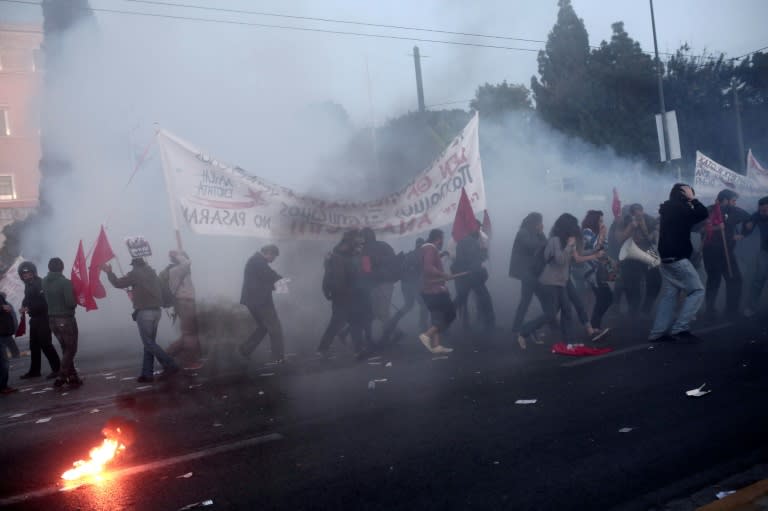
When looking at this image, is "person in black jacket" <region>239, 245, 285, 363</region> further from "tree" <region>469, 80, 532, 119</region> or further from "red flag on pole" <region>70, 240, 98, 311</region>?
"tree" <region>469, 80, 532, 119</region>

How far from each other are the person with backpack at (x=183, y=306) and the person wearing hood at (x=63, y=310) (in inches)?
42.8

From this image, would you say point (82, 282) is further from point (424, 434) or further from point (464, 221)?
point (424, 434)

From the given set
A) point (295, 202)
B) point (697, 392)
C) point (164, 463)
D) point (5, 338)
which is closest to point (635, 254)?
point (697, 392)

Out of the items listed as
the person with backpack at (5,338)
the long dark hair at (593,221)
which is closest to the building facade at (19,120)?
the person with backpack at (5,338)

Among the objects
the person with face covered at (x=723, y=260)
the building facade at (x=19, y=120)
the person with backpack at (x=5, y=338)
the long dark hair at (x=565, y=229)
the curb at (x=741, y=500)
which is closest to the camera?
the curb at (x=741, y=500)

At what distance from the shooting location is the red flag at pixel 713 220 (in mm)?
9398

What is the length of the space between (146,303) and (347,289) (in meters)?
2.28

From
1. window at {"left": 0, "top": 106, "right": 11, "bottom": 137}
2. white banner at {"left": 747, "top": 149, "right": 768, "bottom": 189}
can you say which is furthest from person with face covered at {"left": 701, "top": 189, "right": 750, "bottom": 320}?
window at {"left": 0, "top": 106, "right": 11, "bottom": 137}

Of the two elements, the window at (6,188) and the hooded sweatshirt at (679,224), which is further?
the window at (6,188)

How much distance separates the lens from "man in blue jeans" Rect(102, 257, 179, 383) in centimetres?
788

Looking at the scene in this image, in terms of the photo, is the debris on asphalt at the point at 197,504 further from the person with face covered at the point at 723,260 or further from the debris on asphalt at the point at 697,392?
the person with face covered at the point at 723,260

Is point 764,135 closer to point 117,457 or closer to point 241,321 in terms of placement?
point 241,321

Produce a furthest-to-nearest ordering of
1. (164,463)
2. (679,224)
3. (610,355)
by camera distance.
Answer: (679,224) < (610,355) < (164,463)

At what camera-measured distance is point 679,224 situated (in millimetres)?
7418
